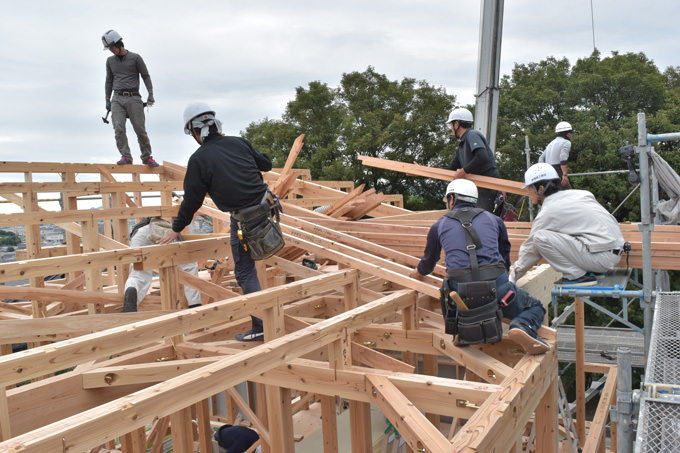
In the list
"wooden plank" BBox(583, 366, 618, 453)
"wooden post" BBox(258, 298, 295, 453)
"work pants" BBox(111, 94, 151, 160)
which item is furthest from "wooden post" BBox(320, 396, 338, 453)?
"work pants" BBox(111, 94, 151, 160)

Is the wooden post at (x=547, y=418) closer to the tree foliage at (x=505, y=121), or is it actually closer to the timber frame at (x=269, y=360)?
the timber frame at (x=269, y=360)

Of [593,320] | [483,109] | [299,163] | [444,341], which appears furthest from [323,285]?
[299,163]

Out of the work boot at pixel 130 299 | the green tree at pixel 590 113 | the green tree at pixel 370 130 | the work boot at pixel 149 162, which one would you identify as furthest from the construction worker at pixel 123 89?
the green tree at pixel 590 113

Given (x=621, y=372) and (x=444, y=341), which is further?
(x=444, y=341)

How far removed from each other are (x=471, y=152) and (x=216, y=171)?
342cm

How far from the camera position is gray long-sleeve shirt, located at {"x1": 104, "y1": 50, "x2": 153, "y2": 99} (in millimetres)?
9000

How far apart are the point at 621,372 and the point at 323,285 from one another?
230cm

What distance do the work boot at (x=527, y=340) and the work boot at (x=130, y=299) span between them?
158 inches

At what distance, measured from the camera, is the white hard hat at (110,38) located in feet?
28.6

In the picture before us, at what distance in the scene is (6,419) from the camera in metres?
3.07

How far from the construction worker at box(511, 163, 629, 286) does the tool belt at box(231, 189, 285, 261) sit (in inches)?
106

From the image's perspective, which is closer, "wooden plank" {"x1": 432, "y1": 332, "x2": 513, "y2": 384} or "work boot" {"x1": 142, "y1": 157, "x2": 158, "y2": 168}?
"wooden plank" {"x1": 432, "y1": 332, "x2": 513, "y2": 384}

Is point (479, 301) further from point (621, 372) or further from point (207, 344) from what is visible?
point (207, 344)

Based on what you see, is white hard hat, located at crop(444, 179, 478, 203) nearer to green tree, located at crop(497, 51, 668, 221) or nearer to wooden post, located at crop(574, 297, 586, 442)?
wooden post, located at crop(574, 297, 586, 442)
